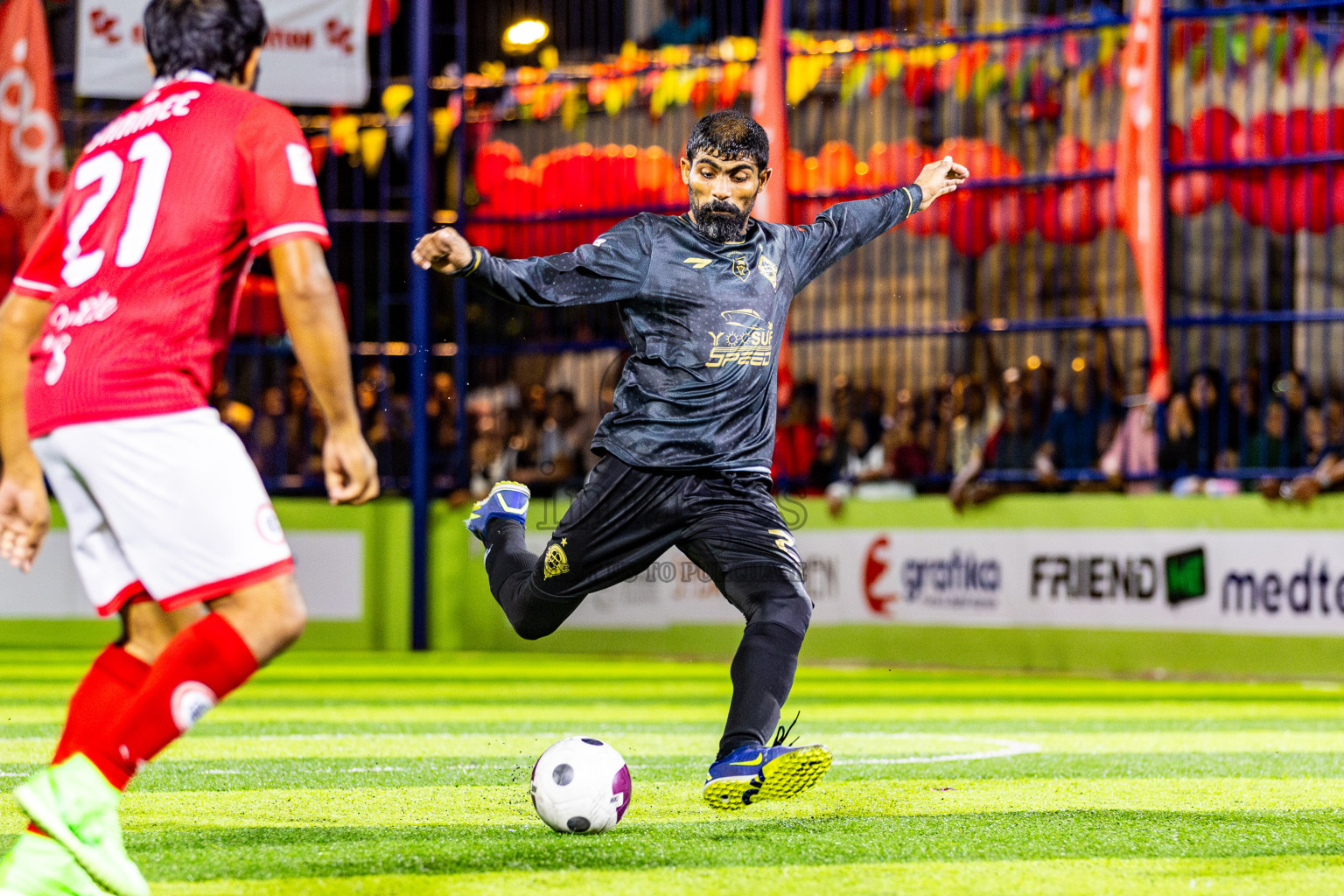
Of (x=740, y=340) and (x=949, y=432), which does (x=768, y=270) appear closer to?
(x=740, y=340)

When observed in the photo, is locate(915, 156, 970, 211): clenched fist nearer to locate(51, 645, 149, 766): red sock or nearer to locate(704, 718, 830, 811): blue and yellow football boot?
locate(704, 718, 830, 811): blue and yellow football boot

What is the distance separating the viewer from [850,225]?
542 cm

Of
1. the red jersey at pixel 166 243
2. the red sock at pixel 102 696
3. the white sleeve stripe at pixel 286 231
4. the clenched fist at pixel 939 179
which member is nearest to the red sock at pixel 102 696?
the red sock at pixel 102 696

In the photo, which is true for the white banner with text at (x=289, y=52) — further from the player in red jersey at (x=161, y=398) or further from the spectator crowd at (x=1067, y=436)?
the player in red jersey at (x=161, y=398)

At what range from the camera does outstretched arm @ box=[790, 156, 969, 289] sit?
5340 mm

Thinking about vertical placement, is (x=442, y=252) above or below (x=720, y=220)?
below

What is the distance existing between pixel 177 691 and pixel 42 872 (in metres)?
0.41

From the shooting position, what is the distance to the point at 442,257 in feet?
14.6

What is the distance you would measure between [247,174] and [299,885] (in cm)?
151

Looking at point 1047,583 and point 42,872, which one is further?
point 1047,583

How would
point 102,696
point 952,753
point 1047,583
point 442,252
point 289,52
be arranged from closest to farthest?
1. point 102,696
2. point 442,252
3. point 952,753
4. point 1047,583
5. point 289,52

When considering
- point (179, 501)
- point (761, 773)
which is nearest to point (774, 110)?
point (761, 773)

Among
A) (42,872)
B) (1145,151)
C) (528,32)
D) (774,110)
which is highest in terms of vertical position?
(528,32)

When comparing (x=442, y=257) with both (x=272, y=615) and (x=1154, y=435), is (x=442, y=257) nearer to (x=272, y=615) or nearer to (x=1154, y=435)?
(x=272, y=615)
